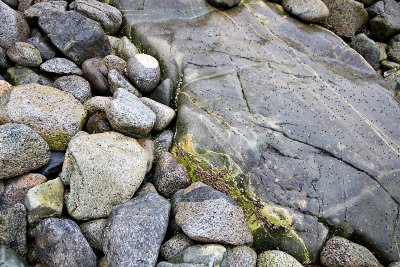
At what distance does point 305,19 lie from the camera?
23.2 ft

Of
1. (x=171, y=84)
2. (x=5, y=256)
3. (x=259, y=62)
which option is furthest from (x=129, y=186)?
(x=259, y=62)

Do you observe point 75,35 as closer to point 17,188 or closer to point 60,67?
point 60,67

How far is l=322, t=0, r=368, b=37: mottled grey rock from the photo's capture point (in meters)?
7.50

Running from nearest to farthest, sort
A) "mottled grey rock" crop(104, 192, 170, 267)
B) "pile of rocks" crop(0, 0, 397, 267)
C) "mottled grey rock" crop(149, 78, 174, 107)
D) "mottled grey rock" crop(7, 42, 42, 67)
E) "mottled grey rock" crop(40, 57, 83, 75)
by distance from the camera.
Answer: "mottled grey rock" crop(104, 192, 170, 267) < "pile of rocks" crop(0, 0, 397, 267) < "mottled grey rock" crop(7, 42, 42, 67) < "mottled grey rock" crop(40, 57, 83, 75) < "mottled grey rock" crop(149, 78, 174, 107)

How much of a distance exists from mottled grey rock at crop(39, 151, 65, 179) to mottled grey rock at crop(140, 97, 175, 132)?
3.72ft

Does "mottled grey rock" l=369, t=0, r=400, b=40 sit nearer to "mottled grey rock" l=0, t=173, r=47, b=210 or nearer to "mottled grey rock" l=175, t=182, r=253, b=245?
"mottled grey rock" l=175, t=182, r=253, b=245

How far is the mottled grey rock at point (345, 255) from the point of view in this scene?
4402mm

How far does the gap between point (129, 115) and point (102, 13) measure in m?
2.11

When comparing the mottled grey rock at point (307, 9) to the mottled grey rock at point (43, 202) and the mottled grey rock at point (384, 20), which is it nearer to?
the mottled grey rock at point (384, 20)

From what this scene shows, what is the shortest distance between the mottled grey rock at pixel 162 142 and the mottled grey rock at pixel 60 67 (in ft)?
4.46

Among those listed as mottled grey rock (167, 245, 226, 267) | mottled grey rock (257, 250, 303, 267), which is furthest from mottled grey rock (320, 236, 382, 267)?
mottled grey rock (167, 245, 226, 267)

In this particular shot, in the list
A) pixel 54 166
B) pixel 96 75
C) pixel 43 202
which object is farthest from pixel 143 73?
pixel 43 202

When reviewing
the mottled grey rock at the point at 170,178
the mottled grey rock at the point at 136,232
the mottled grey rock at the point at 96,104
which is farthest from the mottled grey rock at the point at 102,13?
the mottled grey rock at the point at 136,232

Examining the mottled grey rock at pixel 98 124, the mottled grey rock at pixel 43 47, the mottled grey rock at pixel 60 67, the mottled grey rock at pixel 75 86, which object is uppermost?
the mottled grey rock at pixel 43 47
